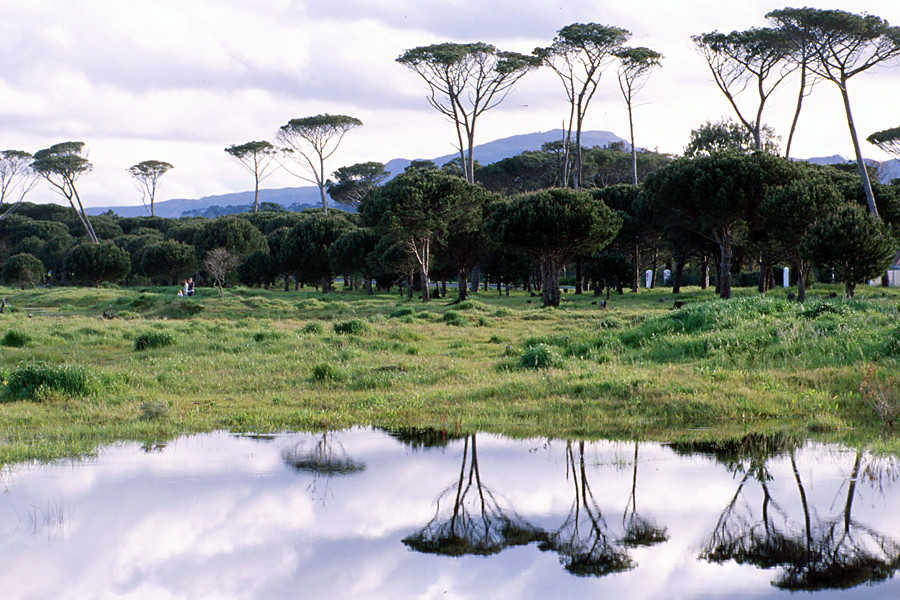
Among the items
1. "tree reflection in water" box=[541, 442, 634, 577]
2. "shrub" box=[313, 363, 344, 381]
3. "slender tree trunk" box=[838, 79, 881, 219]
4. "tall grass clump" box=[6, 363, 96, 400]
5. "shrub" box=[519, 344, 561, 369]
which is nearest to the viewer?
"tree reflection in water" box=[541, 442, 634, 577]

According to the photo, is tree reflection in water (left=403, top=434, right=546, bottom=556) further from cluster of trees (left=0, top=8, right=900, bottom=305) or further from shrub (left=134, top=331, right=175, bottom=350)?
cluster of trees (left=0, top=8, right=900, bottom=305)

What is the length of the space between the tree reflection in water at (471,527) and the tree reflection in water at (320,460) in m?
1.31

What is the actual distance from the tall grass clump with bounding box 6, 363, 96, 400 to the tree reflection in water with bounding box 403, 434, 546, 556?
8257 millimetres

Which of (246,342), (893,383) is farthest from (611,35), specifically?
(893,383)

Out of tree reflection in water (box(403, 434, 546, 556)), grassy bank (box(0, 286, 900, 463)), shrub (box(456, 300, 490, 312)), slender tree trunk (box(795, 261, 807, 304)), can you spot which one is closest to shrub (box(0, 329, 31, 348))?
grassy bank (box(0, 286, 900, 463))

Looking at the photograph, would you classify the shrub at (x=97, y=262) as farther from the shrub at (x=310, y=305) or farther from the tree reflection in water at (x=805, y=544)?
the tree reflection in water at (x=805, y=544)

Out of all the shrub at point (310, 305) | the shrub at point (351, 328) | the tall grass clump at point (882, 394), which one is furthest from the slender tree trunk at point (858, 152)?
the tall grass clump at point (882, 394)

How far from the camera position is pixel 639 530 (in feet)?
22.0

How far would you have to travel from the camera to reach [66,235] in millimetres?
100250

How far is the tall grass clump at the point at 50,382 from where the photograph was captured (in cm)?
1328

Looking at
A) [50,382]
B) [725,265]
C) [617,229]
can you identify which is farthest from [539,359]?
[617,229]

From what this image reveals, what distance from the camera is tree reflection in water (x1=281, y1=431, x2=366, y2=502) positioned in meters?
8.57

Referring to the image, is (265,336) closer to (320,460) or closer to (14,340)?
(14,340)

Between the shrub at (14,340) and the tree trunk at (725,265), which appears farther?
the tree trunk at (725,265)
